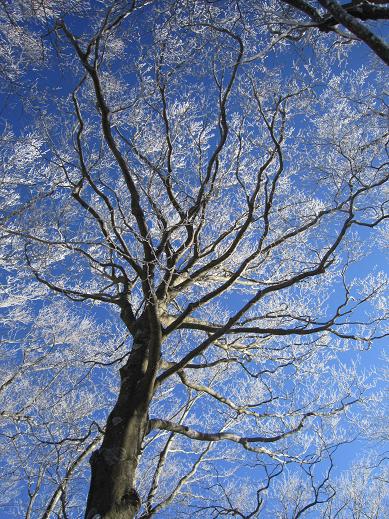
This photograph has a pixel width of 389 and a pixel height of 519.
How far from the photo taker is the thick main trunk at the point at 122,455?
93.0 inches

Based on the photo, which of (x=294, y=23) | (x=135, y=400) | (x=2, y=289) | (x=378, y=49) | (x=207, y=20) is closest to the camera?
(x=378, y=49)

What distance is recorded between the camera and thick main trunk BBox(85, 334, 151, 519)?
2.36 meters

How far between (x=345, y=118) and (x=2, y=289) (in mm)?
6148

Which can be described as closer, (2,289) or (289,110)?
(289,110)

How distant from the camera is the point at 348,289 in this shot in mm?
3438

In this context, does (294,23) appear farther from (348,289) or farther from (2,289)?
(2,289)

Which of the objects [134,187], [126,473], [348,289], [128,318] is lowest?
[126,473]

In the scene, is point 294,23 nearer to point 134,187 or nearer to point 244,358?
point 134,187

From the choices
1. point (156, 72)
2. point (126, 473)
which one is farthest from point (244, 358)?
point (156, 72)

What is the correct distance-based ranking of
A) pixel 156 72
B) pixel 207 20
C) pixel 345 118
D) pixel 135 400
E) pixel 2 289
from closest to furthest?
pixel 135 400 < pixel 207 20 < pixel 156 72 < pixel 345 118 < pixel 2 289

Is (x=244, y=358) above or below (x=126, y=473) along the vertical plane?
above

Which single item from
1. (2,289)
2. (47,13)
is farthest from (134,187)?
(2,289)

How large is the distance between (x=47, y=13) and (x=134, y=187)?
4.76ft

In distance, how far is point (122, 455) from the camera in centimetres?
257
